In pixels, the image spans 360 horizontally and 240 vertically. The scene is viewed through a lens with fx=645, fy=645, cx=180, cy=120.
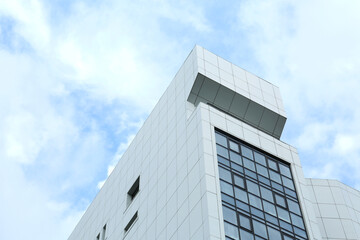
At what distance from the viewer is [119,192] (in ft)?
195

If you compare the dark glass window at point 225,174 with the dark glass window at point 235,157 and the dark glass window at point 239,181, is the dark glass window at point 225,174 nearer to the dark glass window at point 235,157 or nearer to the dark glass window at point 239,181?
the dark glass window at point 239,181

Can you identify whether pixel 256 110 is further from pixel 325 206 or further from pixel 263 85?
pixel 325 206

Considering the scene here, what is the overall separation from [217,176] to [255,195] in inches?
127

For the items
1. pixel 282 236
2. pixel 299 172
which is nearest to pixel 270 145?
pixel 299 172

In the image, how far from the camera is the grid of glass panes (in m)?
39.2

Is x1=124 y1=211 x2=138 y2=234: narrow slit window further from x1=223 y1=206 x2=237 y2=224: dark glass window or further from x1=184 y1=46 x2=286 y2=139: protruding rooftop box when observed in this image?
x1=223 y1=206 x2=237 y2=224: dark glass window

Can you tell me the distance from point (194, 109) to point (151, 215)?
9.03m

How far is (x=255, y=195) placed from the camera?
42438 millimetres

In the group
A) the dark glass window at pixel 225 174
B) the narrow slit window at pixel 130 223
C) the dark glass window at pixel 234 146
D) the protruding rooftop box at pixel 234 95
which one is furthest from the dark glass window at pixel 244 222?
the narrow slit window at pixel 130 223

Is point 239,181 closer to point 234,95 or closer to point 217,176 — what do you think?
point 217,176

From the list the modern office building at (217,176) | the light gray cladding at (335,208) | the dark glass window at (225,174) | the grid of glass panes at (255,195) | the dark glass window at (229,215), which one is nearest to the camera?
the dark glass window at (229,215)

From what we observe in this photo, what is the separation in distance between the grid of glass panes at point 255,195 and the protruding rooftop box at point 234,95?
17.6 ft

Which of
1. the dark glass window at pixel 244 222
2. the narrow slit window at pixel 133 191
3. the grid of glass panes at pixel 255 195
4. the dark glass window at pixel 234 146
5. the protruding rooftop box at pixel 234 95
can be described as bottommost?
the dark glass window at pixel 244 222

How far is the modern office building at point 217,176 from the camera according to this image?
40.2 metres
